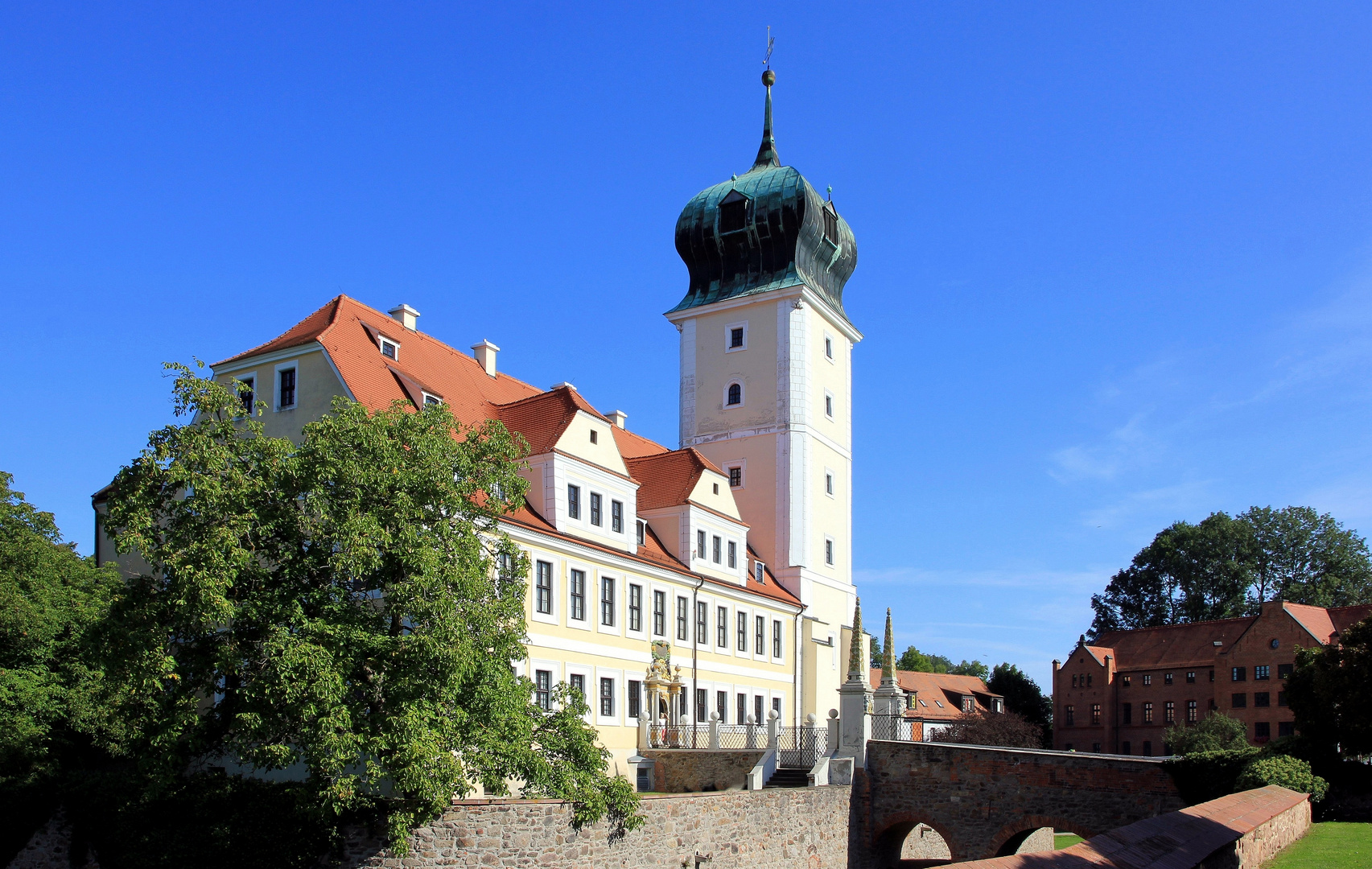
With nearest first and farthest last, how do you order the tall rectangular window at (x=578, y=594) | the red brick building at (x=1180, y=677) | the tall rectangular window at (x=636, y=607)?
the tall rectangular window at (x=578, y=594) → the tall rectangular window at (x=636, y=607) → the red brick building at (x=1180, y=677)

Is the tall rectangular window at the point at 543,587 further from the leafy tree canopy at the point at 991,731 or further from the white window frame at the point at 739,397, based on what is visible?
the leafy tree canopy at the point at 991,731

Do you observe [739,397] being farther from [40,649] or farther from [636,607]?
[40,649]

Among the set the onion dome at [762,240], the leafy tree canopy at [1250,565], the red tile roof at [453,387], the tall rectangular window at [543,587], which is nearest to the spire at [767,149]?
the onion dome at [762,240]

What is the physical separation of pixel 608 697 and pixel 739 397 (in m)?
16.9

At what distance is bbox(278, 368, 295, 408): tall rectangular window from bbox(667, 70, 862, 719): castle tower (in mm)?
19828

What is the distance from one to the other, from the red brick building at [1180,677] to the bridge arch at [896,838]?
3845 cm

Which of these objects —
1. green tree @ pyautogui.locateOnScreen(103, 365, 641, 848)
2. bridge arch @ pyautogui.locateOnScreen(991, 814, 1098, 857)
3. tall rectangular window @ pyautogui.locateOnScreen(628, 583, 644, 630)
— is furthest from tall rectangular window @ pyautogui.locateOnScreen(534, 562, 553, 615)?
bridge arch @ pyautogui.locateOnScreen(991, 814, 1098, 857)

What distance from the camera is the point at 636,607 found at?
33438 mm

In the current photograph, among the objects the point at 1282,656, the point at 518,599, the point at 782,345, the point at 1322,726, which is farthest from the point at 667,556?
the point at 1282,656

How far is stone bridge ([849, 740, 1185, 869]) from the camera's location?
28766mm

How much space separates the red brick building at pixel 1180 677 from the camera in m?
66.8

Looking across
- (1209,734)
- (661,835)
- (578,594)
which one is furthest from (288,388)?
(1209,734)

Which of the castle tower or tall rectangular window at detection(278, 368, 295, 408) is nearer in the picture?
tall rectangular window at detection(278, 368, 295, 408)

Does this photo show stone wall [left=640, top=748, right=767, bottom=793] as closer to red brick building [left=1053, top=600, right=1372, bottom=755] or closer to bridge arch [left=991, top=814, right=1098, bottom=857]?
bridge arch [left=991, top=814, right=1098, bottom=857]
